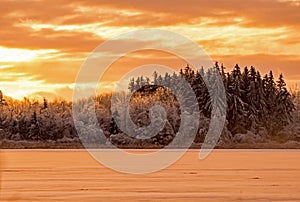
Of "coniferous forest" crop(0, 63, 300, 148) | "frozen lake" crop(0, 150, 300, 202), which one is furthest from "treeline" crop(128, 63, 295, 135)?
"frozen lake" crop(0, 150, 300, 202)

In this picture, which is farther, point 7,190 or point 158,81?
point 158,81

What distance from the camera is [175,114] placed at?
70125 mm

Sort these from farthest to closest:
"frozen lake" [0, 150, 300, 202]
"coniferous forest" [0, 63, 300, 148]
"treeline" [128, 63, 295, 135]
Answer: "treeline" [128, 63, 295, 135] → "coniferous forest" [0, 63, 300, 148] → "frozen lake" [0, 150, 300, 202]

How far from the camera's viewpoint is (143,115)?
2426 inches

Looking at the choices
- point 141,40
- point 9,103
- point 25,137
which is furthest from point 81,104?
point 141,40

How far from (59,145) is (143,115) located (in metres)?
9.73

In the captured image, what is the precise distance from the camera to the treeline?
242 feet

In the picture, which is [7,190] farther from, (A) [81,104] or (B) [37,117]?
(B) [37,117]

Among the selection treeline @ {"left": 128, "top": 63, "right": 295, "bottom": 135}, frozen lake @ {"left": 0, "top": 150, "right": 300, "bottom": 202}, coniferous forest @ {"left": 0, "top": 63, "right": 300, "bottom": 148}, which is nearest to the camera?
frozen lake @ {"left": 0, "top": 150, "right": 300, "bottom": 202}

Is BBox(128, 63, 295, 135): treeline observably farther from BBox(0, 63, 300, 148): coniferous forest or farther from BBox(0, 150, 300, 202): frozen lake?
BBox(0, 150, 300, 202): frozen lake

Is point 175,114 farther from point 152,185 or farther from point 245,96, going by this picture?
point 152,185

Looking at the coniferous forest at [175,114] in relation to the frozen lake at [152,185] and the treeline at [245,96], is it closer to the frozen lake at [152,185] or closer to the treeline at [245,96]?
the treeline at [245,96]

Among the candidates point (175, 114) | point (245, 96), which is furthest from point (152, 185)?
point (245, 96)

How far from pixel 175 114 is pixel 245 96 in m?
10.7
